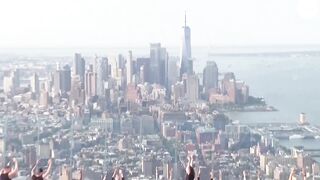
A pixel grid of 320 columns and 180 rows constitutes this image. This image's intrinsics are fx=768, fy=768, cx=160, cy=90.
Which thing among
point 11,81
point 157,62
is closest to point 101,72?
point 157,62

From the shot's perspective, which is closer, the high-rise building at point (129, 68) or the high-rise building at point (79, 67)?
the high-rise building at point (79, 67)

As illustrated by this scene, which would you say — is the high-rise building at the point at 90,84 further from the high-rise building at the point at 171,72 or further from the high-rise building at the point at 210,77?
the high-rise building at the point at 210,77

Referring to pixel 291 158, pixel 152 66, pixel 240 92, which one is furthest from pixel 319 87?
pixel 291 158

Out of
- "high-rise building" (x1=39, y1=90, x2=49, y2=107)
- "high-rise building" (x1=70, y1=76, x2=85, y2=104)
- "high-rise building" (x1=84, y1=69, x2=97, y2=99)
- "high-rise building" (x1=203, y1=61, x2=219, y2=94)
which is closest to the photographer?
"high-rise building" (x1=39, y1=90, x2=49, y2=107)

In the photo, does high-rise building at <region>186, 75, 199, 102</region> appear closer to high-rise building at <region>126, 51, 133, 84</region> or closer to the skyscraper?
the skyscraper

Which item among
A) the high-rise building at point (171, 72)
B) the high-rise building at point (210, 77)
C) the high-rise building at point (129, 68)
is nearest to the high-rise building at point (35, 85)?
the high-rise building at point (129, 68)

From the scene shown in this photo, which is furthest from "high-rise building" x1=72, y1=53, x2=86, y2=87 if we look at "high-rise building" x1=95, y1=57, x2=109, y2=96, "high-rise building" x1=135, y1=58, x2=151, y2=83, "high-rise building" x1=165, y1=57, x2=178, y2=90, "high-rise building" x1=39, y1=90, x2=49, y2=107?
"high-rise building" x1=165, y1=57, x2=178, y2=90
